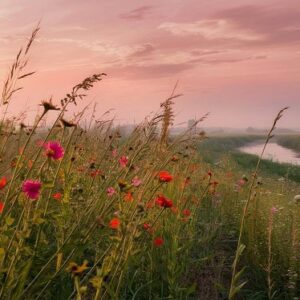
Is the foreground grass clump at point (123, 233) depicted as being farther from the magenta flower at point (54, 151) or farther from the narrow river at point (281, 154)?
the narrow river at point (281, 154)

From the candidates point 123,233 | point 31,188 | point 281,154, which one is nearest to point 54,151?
point 31,188

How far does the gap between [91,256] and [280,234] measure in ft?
4.50

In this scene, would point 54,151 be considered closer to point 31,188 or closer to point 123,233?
point 31,188

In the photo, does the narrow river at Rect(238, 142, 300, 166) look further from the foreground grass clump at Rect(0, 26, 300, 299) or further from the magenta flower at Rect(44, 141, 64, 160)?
the magenta flower at Rect(44, 141, 64, 160)

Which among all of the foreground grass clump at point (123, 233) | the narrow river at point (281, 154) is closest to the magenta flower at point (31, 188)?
the foreground grass clump at point (123, 233)

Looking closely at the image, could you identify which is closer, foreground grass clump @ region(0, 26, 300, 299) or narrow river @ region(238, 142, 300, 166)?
foreground grass clump @ region(0, 26, 300, 299)

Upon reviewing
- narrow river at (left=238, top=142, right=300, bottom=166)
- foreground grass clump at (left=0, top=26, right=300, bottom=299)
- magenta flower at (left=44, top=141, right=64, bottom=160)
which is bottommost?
narrow river at (left=238, top=142, right=300, bottom=166)

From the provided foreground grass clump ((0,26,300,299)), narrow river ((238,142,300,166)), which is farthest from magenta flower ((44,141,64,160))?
narrow river ((238,142,300,166))

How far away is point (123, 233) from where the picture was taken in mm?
1786

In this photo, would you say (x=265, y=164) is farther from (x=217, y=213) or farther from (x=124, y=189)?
(x=124, y=189)

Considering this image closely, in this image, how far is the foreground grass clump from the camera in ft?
6.16

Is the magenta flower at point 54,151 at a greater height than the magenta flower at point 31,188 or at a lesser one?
greater

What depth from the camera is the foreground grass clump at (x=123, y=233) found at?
6.16 ft

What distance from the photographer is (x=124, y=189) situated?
1.96 m
